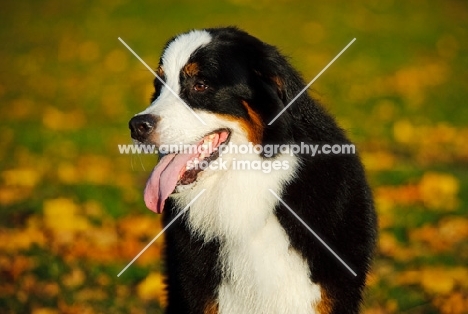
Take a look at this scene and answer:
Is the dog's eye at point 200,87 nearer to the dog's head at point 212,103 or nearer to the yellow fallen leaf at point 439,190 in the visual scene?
the dog's head at point 212,103

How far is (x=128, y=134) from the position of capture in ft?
39.8

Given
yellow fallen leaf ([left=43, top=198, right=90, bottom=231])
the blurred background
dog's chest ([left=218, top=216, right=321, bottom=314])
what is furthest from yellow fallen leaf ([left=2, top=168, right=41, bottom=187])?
dog's chest ([left=218, top=216, right=321, bottom=314])

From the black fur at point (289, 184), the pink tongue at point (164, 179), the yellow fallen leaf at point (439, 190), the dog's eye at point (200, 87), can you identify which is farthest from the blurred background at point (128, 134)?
the pink tongue at point (164, 179)

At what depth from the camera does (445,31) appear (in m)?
21.5

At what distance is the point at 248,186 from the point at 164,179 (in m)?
0.49

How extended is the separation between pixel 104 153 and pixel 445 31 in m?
13.2

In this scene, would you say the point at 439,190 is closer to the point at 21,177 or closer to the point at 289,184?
the point at 289,184

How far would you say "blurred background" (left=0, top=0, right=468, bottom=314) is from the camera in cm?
650

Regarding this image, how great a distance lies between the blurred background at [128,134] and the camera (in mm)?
6500

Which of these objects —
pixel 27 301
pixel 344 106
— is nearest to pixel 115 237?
pixel 27 301

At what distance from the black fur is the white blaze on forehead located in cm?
4

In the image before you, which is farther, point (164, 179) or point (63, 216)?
point (63, 216)

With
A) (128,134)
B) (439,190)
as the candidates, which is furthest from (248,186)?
(128,134)

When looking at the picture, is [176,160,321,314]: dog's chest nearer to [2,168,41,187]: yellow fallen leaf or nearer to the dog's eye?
the dog's eye
